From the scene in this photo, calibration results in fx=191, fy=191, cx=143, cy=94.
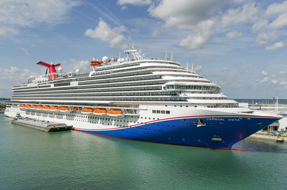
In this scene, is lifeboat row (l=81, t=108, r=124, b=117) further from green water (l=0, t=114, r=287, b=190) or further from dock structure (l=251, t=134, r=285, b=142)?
dock structure (l=251, t=134, r=285, b=142)

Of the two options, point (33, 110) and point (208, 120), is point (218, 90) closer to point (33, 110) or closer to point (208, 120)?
point (208, 120)

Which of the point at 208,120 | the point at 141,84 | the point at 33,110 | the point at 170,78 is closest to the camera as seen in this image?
the point at 208,120

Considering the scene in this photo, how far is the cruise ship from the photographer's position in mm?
20562

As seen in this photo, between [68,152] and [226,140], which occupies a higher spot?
[226,140]

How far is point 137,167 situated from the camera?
18.1 metres

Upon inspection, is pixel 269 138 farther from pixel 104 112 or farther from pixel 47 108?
pixel 47 108

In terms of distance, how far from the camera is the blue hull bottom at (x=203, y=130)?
65.6 ft

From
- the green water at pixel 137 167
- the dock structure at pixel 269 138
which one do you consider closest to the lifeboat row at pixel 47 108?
the green water at pixel 137 167

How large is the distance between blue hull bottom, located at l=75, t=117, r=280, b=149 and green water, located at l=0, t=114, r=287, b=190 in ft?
3.06

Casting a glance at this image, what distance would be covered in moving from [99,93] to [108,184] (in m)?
19.0

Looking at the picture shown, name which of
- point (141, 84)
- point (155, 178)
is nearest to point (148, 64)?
point (141, 84)

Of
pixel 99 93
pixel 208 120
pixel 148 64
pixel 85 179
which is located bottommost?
pixel 85 179

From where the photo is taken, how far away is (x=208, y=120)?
66.6ft

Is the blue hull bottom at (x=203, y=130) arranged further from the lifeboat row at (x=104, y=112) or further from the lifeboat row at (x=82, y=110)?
the lifeboat row at (x=82, y=110)
